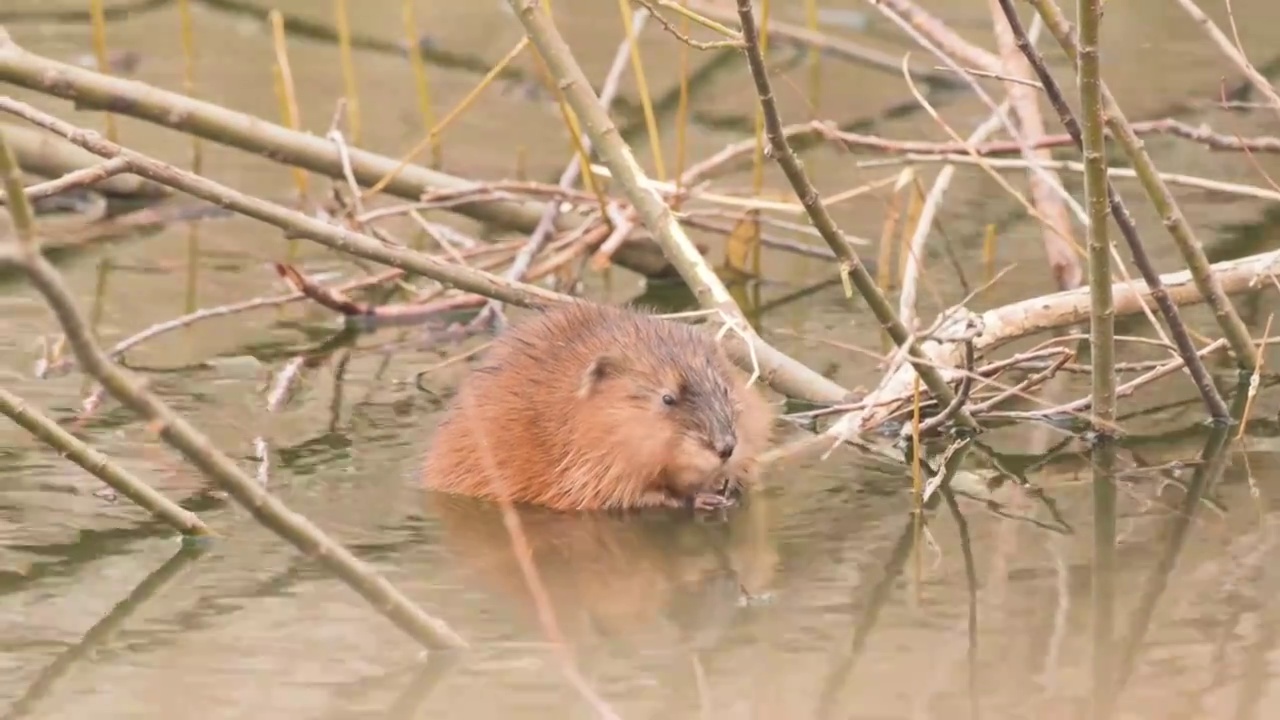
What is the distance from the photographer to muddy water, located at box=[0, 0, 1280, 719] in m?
2.02

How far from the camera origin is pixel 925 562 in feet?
8.10

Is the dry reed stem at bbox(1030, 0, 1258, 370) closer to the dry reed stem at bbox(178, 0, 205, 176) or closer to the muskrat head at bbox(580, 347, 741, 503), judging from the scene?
the muskrat head at bbox(580, 347, 741, 503)

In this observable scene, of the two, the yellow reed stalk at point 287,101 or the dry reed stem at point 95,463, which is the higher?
the yellow reed stalk at point 287,101

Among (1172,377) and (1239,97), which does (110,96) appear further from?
(1239,97)

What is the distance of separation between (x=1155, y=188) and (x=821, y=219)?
22.4 inches

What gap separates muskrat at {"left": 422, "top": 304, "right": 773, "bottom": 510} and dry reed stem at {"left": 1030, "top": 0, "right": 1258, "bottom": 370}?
728 mm

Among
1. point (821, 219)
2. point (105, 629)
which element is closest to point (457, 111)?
point (821, 219)

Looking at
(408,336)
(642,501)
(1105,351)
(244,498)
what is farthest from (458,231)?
(244,498)

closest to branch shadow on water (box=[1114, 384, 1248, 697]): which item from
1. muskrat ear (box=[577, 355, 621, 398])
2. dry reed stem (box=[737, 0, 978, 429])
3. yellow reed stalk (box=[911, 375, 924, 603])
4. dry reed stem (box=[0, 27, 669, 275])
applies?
yellow reed stalk (box=[911, 375, 924, 603])

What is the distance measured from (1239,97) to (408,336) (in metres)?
3.12

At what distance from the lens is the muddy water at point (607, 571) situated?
2016mm

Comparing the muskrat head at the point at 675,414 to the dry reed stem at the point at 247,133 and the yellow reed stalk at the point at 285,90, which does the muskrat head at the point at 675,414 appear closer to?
the dry reed stem at the point at 247,133

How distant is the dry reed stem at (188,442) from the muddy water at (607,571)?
136 mm

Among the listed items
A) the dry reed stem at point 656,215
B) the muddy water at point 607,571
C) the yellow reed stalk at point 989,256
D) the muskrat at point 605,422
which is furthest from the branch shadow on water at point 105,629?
the yellow reed stalk at point 989,256
